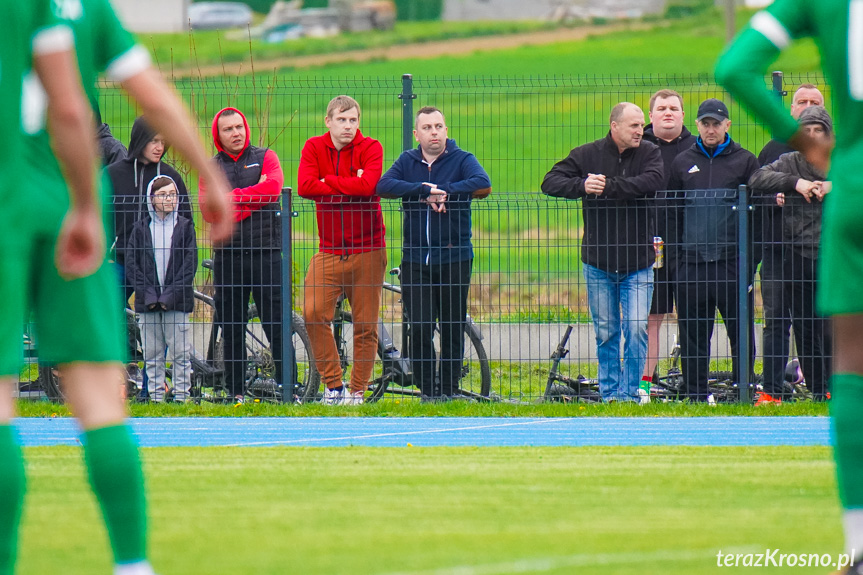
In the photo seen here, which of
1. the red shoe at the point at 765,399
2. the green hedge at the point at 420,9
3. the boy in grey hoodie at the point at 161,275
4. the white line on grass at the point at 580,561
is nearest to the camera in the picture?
the white line on grass at the point at 580,561

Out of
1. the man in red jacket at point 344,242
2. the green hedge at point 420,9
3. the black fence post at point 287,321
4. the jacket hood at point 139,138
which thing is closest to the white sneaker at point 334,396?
the man in red jacket at point 344,242

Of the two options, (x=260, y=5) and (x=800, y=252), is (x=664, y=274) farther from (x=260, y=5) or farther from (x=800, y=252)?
(x=260, y=5)

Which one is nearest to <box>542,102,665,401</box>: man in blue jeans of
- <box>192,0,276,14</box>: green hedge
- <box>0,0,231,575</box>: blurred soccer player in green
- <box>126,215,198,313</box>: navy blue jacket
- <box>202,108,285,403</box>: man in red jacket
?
<box>202,108,285,403</box>: man in red jacket

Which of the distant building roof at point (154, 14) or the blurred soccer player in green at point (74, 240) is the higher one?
the distant building roof at point (154, 14)

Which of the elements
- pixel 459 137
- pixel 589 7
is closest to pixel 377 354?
pixel 459 137

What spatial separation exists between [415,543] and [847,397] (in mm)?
1631

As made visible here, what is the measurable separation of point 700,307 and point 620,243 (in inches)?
36.7

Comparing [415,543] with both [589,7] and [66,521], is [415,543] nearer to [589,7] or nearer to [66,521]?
[66,521]

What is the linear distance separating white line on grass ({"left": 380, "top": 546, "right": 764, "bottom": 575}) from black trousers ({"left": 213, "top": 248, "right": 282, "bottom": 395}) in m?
6.84

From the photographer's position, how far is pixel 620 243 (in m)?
10.5

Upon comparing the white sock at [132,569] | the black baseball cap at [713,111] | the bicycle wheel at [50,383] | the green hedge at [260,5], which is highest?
the green hedge at [260,5]

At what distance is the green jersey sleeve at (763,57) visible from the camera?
4.14 meters

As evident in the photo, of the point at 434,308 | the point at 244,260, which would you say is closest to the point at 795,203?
the point at 434,308

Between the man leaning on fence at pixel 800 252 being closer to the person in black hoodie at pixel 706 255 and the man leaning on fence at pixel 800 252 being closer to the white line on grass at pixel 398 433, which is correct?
the person in black hoodie at pixel 706 255
